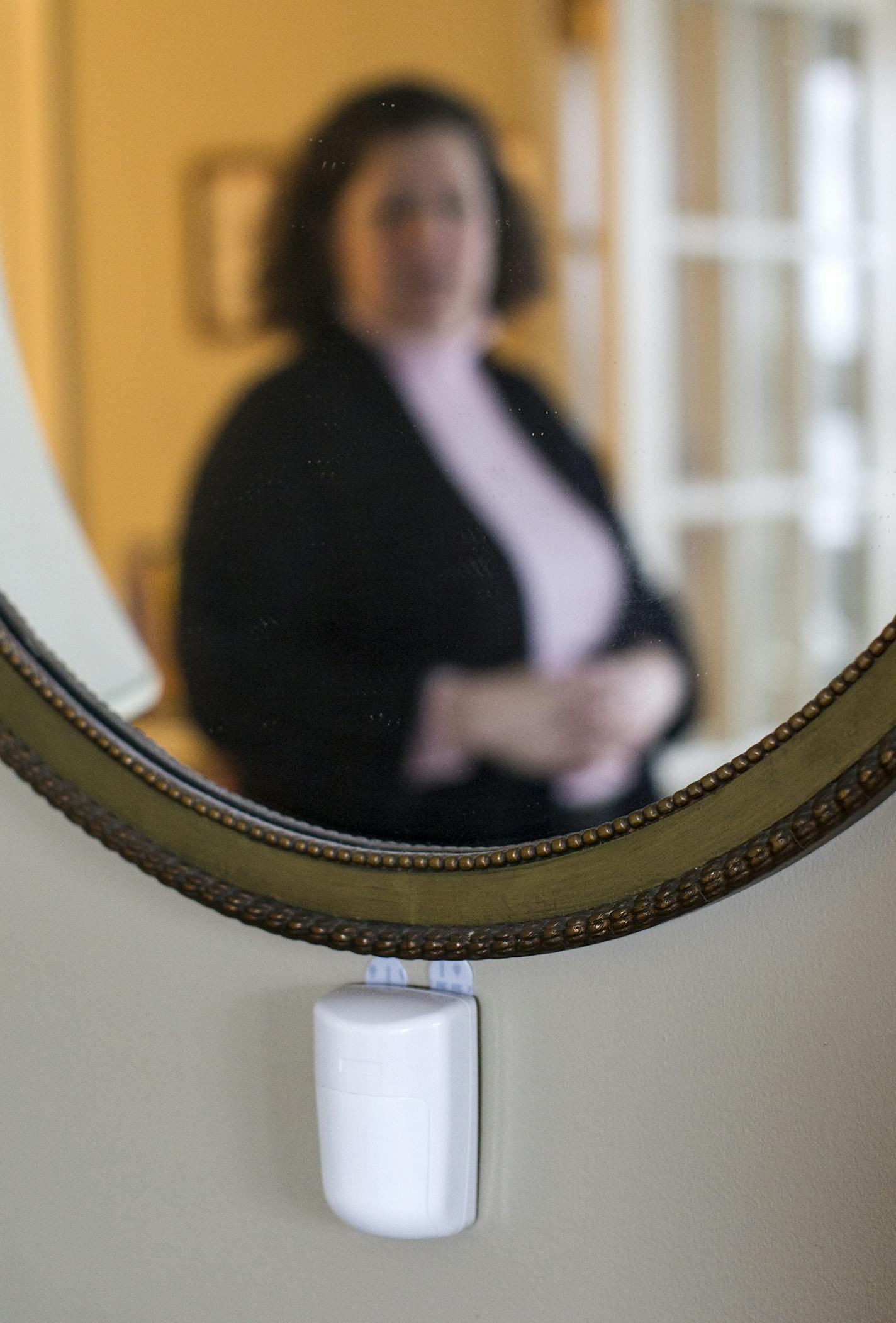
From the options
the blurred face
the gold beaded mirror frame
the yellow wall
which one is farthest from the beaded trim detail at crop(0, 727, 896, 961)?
the blurred face

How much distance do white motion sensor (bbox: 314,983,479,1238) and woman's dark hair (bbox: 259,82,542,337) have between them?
0.92ft

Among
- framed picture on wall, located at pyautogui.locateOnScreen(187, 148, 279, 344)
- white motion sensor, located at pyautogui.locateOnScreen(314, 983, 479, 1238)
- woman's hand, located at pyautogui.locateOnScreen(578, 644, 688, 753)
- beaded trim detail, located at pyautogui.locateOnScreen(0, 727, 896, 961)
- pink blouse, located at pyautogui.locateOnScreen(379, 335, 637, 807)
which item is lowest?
white motion sensor, located at pyautogui.locateOnScreen(314, 983, 479, 1238)

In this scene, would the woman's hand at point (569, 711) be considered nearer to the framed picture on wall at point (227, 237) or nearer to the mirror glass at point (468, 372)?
the mirror glass at point (468, 372)

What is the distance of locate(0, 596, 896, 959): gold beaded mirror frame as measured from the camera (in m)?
0.41

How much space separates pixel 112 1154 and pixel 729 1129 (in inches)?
12.4

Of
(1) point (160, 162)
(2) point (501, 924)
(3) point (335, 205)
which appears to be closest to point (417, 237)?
(3) point (335, 205)

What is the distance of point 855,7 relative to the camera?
1.29 feet

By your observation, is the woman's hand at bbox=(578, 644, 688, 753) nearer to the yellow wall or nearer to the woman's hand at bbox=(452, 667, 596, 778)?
the woman's hand at bbox=(452, 667, 596, 778)

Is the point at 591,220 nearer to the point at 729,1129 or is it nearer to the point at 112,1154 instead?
the point at 729,1129

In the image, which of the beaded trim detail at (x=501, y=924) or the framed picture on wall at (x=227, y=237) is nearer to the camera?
the beaded trim detail at (x=501, y=924)

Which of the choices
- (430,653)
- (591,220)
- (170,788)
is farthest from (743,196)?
(170,788)

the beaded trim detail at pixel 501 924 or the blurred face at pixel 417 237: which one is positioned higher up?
the blurred face at pixel 417 237

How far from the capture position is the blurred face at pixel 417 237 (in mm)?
460

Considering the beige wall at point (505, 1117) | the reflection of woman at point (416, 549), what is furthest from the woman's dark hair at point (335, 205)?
the beige wall at point (505, 1117)
